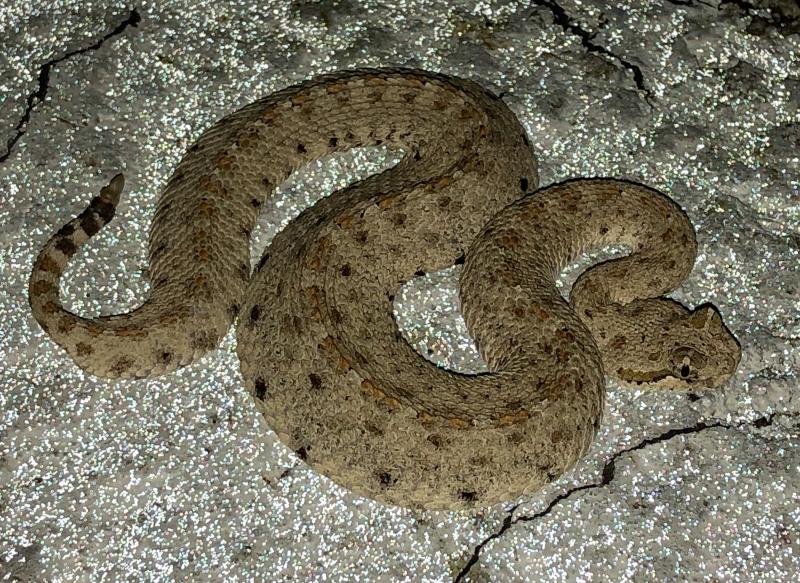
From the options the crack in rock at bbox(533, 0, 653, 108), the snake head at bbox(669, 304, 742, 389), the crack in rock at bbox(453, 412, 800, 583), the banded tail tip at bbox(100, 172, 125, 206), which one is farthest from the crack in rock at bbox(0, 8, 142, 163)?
the snake head at bbox(669, 304, 742, 389)

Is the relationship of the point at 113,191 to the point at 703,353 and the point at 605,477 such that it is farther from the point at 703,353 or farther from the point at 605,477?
the point at 703,353

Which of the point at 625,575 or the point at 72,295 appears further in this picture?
the point at 72,295

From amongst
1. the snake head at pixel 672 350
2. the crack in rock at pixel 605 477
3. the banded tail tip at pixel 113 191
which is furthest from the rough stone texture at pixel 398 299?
the snake head at pixel 672 350

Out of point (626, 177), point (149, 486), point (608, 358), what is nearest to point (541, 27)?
point (626, 177)

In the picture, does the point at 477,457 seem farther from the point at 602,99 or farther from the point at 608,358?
the point at 602,99

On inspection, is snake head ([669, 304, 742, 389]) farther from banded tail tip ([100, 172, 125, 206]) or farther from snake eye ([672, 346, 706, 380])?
banded tail tip ([100, 172, 125, 206])

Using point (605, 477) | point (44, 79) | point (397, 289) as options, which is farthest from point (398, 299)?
point (44, 79)
